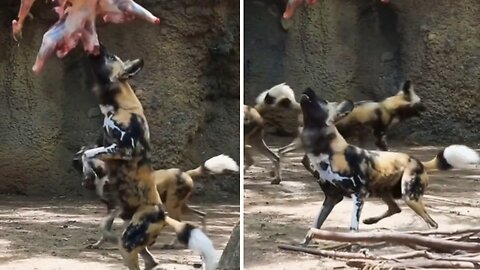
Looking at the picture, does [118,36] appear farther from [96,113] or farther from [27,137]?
[27,137]

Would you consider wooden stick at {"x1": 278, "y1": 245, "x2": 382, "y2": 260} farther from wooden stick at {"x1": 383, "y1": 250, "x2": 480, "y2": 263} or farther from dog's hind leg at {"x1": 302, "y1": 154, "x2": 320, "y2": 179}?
dog's hind leg at {"x1": 302, "y1": 154, "x2": 320, "y2": 179}

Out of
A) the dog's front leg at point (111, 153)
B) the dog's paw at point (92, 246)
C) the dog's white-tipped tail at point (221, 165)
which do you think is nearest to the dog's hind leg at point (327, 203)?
→ the dog's white-tipped tail at point (221, 165)

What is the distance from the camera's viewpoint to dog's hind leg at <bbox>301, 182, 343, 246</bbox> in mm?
3459

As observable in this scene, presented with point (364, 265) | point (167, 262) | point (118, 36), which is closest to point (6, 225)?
point (118, 36)

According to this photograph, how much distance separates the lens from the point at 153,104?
4.86 metres

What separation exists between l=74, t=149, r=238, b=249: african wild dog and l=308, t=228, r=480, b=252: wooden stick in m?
0.54

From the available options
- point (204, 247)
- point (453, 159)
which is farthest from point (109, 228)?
point (453, 159)

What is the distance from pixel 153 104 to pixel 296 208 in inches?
49.6

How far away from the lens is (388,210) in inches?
142

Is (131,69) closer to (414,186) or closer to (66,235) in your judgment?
(414,186)

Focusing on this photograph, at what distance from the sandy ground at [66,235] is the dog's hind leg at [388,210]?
2.16ft

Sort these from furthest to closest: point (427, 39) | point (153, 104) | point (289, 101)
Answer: point (427, 39) < point (153, 104) < point (289, 101)

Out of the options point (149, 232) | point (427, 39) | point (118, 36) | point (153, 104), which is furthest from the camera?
point (427, 39)

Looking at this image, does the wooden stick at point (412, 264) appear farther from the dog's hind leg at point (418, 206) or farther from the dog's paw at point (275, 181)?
the dog's paw at point (275, 181)
